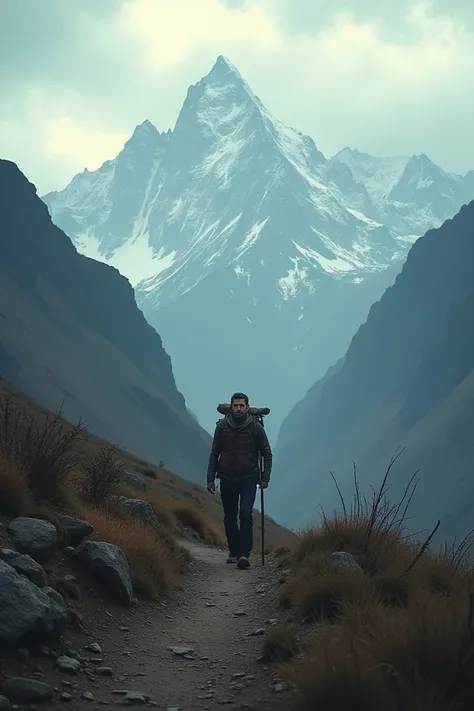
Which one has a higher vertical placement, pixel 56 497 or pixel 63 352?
pixel 63 352

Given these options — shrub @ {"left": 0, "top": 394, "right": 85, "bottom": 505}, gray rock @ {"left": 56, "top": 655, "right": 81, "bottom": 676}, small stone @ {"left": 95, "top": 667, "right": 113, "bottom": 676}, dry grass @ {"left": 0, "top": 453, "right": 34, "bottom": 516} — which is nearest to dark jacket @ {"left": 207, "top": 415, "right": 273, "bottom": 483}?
shrub @ {"left": 0, "top": 394, "right": 85, "bottom": 505}

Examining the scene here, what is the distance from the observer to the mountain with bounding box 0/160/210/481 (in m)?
156

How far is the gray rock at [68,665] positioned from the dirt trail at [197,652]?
18cm

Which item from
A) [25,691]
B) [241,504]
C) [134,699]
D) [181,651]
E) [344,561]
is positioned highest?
[241,504]

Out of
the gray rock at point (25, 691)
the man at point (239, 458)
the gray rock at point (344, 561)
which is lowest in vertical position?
the gray rock at point (25, 691)

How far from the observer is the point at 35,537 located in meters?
7.62

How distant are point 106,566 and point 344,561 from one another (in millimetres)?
2804

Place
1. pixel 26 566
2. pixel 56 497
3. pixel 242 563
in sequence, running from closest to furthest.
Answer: pixel 26 566 < pixel 56 497 < pixel 242 563

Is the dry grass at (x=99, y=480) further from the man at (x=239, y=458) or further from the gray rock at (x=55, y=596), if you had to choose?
the gray rock at (x=55, y=596)

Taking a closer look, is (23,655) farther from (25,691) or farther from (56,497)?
(56,497)

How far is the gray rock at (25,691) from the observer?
17.6 ft

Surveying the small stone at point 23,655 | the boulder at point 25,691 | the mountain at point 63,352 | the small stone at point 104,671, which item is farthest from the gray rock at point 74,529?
the mountain at point 63,352

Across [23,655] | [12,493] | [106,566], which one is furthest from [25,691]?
[12,493]

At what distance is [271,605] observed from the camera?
9.11 metres
